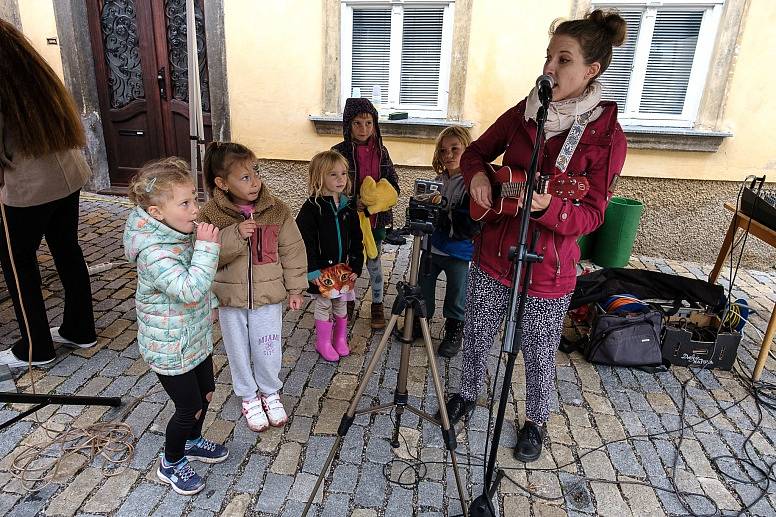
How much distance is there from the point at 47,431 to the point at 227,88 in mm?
4358

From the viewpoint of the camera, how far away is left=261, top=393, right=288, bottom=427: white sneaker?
8.84 ft

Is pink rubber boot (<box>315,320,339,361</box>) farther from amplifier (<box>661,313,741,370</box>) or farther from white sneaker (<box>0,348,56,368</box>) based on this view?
amplifier (<box>661,313,741,370</box>)

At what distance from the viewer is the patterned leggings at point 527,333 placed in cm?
234

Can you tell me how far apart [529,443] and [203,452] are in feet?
5.38

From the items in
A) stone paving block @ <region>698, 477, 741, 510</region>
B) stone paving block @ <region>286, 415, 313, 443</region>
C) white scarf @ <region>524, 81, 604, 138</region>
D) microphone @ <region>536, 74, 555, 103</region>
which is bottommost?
stone paving block @ <region>698, 477, 741, 510</region>

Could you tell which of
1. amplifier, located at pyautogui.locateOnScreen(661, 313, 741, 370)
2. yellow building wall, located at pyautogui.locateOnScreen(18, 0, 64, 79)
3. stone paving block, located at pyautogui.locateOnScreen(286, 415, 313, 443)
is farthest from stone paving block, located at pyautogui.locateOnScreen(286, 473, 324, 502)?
yellow building wall, located at pyautogui.locateOnScreen(18, 0, 64, 79)

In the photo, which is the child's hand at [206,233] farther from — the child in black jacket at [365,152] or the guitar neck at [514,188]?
the child in black jacket at [365,152]

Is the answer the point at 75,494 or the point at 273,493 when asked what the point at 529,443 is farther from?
the point at 75,494

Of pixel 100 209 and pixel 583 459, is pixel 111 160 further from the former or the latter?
pixel 583 459

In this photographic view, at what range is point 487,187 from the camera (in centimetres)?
220

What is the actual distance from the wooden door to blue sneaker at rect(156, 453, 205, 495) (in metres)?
4.90

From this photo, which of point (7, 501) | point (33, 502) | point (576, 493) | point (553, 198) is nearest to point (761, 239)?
point (576, 493)

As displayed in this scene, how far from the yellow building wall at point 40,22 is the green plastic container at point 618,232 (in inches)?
265

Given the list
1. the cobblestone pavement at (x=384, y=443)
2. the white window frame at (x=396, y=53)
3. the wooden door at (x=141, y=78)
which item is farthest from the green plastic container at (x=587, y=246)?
the wooden door at (x=141, y=78)
